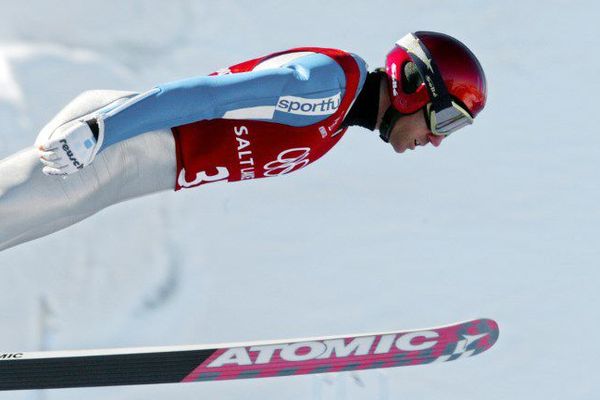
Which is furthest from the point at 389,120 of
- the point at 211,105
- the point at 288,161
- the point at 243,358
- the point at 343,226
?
the point at 343,226

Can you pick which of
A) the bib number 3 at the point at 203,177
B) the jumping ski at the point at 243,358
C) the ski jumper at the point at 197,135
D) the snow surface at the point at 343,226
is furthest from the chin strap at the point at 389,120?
the snow surface at the point at 343,226

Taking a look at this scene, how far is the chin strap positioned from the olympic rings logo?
0.92 feet

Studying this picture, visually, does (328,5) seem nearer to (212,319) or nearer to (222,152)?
(212,319)

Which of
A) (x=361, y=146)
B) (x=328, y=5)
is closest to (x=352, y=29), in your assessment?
(x=328, y=5)

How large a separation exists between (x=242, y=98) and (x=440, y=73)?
2.36 feet

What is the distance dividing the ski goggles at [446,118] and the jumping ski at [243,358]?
0.99m

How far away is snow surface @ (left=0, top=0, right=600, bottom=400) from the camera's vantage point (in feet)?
15.9

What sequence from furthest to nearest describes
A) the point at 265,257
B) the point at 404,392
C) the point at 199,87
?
1. the point at 265,257
2. the point at 404,392
3. the point at 199,87

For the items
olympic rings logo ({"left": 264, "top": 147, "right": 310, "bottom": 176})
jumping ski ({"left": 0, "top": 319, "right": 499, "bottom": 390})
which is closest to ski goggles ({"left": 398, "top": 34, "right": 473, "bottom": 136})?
olympic rings logo ({"left": 264, "top": 147, "right": 310, "bottom": 176})

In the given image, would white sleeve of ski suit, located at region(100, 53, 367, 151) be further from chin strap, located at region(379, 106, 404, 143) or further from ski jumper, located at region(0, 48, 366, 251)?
chin strap, located at region(379, 106, 404, 143)

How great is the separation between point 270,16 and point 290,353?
2043 millimetres

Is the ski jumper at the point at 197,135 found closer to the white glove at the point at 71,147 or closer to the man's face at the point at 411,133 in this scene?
the white glove at the point at 71,147

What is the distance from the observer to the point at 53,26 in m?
5.52

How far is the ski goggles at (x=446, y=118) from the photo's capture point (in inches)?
143
